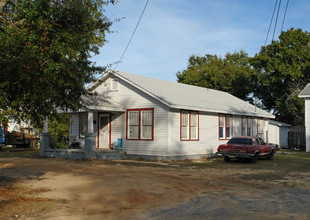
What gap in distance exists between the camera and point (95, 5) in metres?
11.7

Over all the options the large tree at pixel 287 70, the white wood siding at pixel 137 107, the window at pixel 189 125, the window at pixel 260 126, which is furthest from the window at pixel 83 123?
the large tree at pixel 287 70

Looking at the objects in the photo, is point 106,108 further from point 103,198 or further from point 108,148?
point 103,198

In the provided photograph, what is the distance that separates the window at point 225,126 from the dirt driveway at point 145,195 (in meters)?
10.6

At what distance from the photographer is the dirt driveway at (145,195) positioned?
7.62 metres

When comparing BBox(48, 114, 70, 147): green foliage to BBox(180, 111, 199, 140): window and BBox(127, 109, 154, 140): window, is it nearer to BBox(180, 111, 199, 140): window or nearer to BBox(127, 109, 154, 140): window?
BBox(127, 109, 154, 140): window

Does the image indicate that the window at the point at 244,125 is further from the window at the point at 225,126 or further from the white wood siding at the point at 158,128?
the white wood siding at the point at 158,128

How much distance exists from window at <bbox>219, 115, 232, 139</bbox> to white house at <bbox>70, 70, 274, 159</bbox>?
0.24 feet

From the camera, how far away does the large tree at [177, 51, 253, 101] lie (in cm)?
4806

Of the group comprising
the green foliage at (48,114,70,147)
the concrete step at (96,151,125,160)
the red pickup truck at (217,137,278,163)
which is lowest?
the concrete step at (96,151,125,160)

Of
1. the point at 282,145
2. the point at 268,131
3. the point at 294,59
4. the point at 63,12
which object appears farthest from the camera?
the point at 294,59

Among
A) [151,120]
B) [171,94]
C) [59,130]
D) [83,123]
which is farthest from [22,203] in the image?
[59,130]

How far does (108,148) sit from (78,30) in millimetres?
12104

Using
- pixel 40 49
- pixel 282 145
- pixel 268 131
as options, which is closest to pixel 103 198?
pixel 40 49

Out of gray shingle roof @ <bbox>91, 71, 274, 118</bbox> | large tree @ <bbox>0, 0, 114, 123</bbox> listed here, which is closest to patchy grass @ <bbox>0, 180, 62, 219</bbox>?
large tree @ <bbox>0, 0, 114, 123</bbox>
